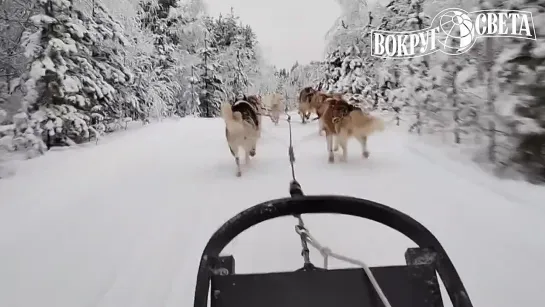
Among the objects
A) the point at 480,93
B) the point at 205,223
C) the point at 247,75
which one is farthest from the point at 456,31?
the point at 247,75

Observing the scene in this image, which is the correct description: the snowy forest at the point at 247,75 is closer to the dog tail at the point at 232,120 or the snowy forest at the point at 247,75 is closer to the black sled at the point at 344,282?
the dog tail at the point at 232,120

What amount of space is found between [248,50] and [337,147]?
4444 millimetres

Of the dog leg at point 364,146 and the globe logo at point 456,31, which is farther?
the dog leg at point 364,146

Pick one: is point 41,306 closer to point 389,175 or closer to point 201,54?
point 389,175

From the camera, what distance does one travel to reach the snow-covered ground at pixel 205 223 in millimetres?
1404

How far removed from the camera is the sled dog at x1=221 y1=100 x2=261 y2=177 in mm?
3141

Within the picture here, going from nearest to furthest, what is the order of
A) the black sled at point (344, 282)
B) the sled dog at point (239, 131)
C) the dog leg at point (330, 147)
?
the black sled at point (344, 282) → the sled dog at point (239, 131) → the dog leg at point (330, 147)

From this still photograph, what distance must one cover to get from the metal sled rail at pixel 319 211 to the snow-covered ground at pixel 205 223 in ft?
2.18

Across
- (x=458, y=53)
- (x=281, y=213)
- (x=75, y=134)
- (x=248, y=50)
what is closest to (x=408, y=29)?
(x=458, y=53)

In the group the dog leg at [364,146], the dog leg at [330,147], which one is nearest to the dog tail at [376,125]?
the dog leg at [364,146]

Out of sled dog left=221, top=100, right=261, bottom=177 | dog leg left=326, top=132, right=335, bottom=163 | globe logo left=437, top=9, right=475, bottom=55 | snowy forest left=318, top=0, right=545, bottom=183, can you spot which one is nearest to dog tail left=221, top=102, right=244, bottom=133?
sled dog left=221, top=100, right=261, bottom=177

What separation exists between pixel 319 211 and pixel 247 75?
7.47 m

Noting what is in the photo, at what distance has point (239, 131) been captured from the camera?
10.4 feet

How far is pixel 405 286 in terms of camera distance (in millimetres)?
625
